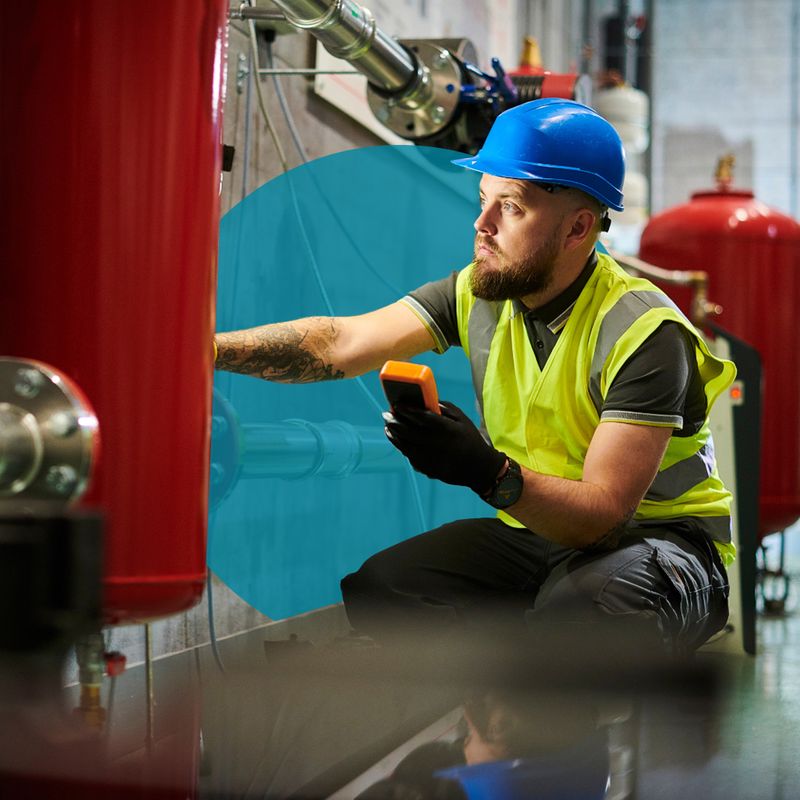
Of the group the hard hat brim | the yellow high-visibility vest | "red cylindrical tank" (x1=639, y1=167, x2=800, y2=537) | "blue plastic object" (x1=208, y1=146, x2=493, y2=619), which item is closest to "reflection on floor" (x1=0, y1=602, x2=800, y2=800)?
"blue plastic object" (x1=208, y1=146, x2=493, y2=619)

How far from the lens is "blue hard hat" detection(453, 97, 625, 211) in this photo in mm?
1634

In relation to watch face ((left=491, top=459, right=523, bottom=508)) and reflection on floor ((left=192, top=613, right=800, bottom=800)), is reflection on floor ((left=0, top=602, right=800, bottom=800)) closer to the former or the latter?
reflection on floor ((left=192, top=613, right=800, bottom=800))

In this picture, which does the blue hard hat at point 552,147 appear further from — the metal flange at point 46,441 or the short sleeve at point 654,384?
the metal flange at point 46,441

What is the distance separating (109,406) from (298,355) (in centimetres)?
85

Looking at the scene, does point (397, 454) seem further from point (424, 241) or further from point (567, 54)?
point (567, 54)

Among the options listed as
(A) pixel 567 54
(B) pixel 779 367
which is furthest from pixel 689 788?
(A) pixel 567 54

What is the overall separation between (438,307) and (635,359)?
1.17 feet

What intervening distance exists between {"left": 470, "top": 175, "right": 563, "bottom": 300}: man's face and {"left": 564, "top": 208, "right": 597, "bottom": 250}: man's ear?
0.9 inches

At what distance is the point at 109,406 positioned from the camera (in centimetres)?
81

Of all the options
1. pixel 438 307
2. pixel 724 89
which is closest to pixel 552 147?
pixel 438 307

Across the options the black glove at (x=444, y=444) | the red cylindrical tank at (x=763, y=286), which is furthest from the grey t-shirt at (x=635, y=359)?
the red cylindrical tank at (x=763, y=286)

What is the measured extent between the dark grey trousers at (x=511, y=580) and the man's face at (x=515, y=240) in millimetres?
367

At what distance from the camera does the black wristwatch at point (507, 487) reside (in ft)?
4.78

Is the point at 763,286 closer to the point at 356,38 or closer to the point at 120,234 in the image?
the point at 356,38
